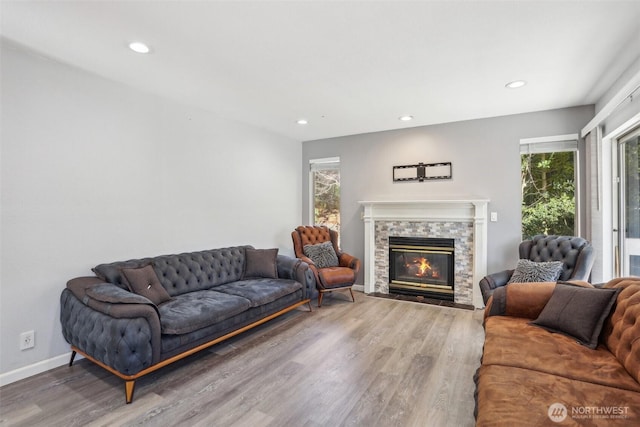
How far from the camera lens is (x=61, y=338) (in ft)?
8.74

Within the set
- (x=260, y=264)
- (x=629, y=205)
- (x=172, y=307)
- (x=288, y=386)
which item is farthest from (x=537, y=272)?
(x=172, y=307)

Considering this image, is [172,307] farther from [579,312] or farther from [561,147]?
[561,147]

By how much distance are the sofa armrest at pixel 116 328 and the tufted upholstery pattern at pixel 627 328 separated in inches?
112

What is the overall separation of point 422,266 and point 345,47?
→ 11.2 ft

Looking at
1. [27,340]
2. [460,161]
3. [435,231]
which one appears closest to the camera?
[27,340]

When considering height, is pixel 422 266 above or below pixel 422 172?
below

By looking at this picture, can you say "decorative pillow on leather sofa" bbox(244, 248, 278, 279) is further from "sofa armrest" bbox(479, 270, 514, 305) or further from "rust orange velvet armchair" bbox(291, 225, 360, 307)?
"sofa armrest" bbox(479, 270, 514, 305)

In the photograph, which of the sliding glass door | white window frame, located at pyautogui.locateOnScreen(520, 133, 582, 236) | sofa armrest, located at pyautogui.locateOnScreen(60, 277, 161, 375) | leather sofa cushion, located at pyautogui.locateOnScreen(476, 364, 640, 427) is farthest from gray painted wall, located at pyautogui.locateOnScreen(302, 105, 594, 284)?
sofa armrest, located at pyautogui.locateOnScreen(60, 277, 161, 375)

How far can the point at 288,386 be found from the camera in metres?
2.32

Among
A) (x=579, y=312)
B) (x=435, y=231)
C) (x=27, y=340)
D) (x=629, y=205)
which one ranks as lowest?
(x=27, y=340)

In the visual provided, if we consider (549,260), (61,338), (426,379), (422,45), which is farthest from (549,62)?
(61,338)

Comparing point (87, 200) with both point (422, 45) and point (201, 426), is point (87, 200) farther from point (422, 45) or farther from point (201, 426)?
point (422, 45)

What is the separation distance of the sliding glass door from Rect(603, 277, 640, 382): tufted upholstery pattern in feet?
4.53

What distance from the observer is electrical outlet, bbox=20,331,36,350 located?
8.02ft
